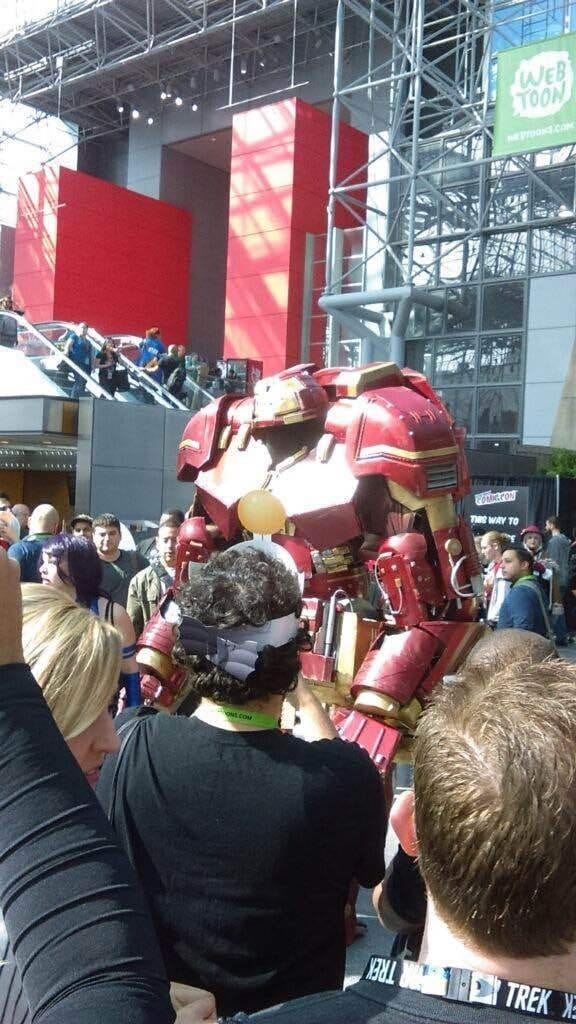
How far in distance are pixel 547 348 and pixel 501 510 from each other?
7.00 metres

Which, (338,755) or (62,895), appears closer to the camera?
(62,895)

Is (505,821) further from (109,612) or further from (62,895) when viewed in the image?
(109,612)

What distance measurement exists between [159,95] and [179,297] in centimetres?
515

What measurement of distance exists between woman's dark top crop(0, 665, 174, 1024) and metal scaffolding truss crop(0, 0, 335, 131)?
21527mm

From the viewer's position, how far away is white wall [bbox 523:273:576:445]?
16.3 metres

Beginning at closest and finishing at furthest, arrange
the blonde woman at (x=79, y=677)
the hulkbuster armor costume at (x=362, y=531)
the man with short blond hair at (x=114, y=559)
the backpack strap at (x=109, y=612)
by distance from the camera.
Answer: the blonde woman at (x=79, y=677) → the hulkbuster armor costume at (x=362, y=531) → the backpack strap at (x=109, y=612) → the man with short blond hair at (x=114, y=559)

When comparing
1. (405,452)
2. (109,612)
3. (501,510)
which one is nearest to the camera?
(405,452)

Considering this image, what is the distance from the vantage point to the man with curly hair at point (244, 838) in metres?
1.63

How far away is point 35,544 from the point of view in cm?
504

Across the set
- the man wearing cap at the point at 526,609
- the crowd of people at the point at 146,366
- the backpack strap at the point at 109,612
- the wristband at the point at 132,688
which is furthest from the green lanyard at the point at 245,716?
the crowd of people at the point at 146,366

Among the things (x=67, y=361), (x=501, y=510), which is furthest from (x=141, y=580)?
(x=67, y=361)

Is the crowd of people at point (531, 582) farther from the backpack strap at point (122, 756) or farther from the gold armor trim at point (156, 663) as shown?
the backpack strap at point (122, 756)

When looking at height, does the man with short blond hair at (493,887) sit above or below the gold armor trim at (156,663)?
above

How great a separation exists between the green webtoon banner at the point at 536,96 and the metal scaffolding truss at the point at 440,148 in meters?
2.57
